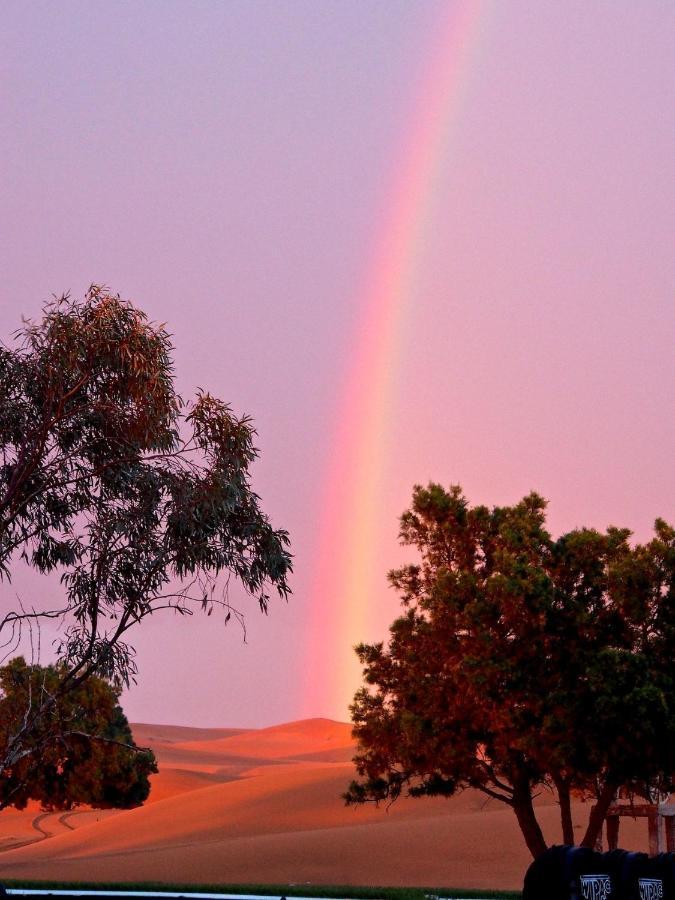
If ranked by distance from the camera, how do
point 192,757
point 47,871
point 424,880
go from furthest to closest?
point 192,757
point 47,871
point 424,880

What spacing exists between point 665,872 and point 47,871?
38502 millimetres

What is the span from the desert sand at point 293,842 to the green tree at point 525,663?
11.6 meters

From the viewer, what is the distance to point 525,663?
33.5 meters

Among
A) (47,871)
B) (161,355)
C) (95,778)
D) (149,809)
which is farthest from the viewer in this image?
(149,809)

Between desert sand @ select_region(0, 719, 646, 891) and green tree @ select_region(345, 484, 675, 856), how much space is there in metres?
11.6

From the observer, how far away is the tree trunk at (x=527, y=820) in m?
34.6

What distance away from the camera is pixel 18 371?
25.9 m

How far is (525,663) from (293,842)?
28.3 m

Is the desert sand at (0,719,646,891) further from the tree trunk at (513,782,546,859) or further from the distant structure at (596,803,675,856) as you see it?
the tree trunk at (513,782,546,859)

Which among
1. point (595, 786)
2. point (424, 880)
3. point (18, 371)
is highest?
point (18, 371)

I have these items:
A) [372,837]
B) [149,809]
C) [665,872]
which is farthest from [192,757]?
[665,872]

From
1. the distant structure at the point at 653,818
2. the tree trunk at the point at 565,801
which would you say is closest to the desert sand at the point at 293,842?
the distant structure at the point at 653,818

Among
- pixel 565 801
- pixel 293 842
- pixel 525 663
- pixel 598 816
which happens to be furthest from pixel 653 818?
pixel 293 842

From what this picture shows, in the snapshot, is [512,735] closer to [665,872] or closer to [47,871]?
[665,872]
